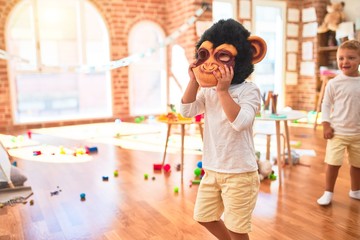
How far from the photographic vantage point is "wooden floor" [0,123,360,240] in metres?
1.70

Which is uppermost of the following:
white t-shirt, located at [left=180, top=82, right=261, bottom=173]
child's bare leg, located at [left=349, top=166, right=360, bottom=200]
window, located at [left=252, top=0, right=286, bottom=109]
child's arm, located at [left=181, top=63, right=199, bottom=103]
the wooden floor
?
window, located at [left=252, top=0, right=286, bottom=109]

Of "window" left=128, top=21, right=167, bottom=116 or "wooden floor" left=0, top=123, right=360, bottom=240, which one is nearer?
"wooden floor" left=0, top=123, right=360, bottom=240

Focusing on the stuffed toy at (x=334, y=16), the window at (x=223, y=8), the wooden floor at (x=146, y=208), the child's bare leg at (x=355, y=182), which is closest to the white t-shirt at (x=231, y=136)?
the wooden floor at (x=146, y=208)

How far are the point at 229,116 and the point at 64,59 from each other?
6540 mm

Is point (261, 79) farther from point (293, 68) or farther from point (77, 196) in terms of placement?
point (77, 196)

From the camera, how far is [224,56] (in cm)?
107

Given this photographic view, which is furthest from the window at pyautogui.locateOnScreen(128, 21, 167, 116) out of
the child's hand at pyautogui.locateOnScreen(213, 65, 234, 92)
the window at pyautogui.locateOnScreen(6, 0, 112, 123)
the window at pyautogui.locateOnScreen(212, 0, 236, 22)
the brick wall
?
the child's hand at pyautogui.locateOnScreen(213, 65, 234, 92)

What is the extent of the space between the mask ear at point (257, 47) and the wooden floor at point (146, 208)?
0.95 m

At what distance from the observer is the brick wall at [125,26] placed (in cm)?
485

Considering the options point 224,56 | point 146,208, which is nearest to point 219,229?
point 224,56

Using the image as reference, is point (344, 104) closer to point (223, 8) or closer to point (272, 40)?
point (223, 8)

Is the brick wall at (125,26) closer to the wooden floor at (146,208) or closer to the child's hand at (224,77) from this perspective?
the wooden floor at (146,208)

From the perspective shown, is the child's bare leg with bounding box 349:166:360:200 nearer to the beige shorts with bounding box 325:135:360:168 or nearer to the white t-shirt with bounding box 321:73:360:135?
the beige shorts with bounding box 325:135:360:168

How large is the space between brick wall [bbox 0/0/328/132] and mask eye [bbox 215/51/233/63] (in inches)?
153
